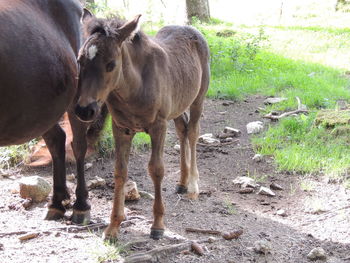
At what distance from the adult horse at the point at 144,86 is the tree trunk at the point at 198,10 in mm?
9189

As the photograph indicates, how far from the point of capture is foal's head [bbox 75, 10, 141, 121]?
2988 mm

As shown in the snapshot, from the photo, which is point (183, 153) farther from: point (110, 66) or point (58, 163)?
point (110, 66)

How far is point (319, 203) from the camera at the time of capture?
482 centimetres

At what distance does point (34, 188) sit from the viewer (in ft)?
15.0

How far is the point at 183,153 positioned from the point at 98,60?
2103 millimetres

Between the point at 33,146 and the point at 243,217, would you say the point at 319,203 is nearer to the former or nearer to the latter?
the point at 243,217

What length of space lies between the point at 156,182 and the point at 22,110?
1192 millimetres

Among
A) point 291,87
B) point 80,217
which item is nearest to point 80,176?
point 80,217

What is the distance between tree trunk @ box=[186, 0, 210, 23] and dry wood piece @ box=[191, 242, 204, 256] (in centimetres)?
1061

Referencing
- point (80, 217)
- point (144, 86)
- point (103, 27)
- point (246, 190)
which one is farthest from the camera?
point (246, 190)

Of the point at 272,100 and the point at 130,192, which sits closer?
the point at 130,192

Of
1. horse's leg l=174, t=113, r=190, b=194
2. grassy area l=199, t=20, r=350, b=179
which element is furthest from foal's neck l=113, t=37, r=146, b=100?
grassy area l=199, t=20, r=350, b=179

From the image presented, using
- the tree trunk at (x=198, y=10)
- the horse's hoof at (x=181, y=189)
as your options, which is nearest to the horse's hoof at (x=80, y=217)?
the horse's hoof at (x=181, y=189)

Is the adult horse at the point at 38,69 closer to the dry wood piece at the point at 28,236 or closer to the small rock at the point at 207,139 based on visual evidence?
the dry wood piece at the point at 28,236
